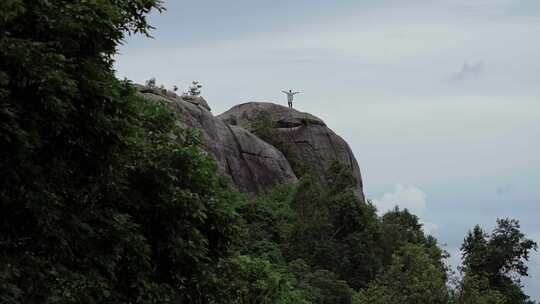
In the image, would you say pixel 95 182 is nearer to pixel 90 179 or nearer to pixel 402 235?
pixel 90 179

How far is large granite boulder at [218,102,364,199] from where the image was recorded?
69250 mm

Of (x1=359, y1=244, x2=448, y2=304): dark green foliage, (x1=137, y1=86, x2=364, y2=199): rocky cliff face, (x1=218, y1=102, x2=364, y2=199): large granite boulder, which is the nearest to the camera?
(x1=359, y1=244, x2=448, y2=304): dark green foliage

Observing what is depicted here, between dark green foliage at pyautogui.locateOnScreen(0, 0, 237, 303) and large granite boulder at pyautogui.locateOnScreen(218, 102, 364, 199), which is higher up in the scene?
large granite boulder at pyautogui.locateOnScreen(218, 102, 364, 199)

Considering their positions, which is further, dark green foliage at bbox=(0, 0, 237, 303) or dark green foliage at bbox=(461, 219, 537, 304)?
dark green foliage at bbox=(461, 219, 537, 304)

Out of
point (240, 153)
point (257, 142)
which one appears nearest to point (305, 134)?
point (257, 142)

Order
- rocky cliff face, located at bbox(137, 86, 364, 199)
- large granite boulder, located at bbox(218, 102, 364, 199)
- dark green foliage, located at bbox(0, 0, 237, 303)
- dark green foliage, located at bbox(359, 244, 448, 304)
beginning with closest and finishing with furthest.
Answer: dark green foliage, located at bbox(0, 0, 237, 303)
dark green foliage, located at bbox(359, 244, 448, 304)
rocky cliff face, located at bbox(137, 86, 364, 199)
large granite boulder, located at bbox(218, 102, 364, 199)

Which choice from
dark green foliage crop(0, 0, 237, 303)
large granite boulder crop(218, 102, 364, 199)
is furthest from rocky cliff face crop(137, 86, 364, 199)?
dark green foliage crop(0, 0, 237, 303)

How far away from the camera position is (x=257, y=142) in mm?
62438

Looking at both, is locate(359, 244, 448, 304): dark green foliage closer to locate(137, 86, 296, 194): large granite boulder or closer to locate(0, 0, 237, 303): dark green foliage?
locate(137, 86, 296, 194): large granite boulder

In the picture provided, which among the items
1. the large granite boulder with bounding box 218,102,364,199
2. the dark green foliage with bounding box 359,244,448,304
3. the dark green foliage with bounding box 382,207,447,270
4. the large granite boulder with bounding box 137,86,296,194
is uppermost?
the large granite boulder with bounding box 218,102,364,199

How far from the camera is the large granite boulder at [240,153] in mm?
55500

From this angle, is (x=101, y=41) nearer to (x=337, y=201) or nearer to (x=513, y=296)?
(x=337, y=201)

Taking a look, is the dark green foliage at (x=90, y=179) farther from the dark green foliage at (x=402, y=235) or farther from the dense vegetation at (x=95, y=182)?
the dark green foliage at (x=402, y=235)

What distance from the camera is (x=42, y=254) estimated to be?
43.3 ft
